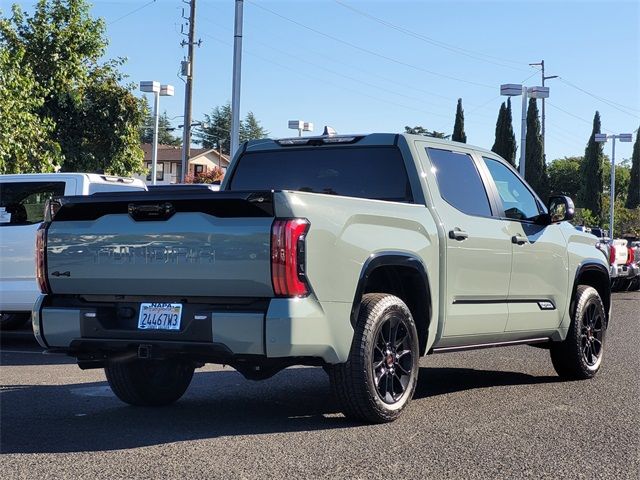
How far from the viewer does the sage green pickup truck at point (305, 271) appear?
222 inches

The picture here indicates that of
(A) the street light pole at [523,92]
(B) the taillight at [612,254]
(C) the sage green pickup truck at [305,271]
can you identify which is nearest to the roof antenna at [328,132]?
(C) the sage green pickup truck at [305,271]

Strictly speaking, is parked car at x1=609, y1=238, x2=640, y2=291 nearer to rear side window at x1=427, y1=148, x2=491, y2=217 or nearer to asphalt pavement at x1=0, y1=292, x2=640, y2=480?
asphalt pavement at x1=0, y1=292, x2=640, y2=480

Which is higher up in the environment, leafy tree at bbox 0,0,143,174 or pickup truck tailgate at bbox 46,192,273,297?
leafy tree at bbox 0,0,143,174

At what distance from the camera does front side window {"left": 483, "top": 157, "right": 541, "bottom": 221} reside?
805 centimetres

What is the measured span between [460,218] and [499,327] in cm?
101

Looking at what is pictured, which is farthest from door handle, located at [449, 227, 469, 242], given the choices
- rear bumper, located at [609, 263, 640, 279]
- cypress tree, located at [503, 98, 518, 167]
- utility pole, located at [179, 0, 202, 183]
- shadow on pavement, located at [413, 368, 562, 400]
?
cypress tree, located at [503, 98, 518, 167]

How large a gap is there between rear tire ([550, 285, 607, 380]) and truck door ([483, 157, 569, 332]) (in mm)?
288

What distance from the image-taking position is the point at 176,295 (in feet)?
19.4

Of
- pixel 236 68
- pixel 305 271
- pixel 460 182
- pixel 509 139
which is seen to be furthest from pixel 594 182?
pixel 305 271

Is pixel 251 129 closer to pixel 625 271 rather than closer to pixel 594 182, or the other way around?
pixel 594 182

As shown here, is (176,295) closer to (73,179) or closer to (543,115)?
(73,179)

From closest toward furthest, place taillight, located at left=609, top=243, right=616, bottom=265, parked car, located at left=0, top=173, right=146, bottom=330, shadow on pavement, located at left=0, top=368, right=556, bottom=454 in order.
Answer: shadow on pavement, located at left=0, top=368, right=556, bottom=454, parked car, located at left=0, top=173, right=146, bottom=330, taillight, located at left=609, top=243, right=616, bottom=265

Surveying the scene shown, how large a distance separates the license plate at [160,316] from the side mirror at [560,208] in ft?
12.5

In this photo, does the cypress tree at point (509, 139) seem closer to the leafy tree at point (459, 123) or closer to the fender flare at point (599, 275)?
the leafy tree at point (459, 123)
